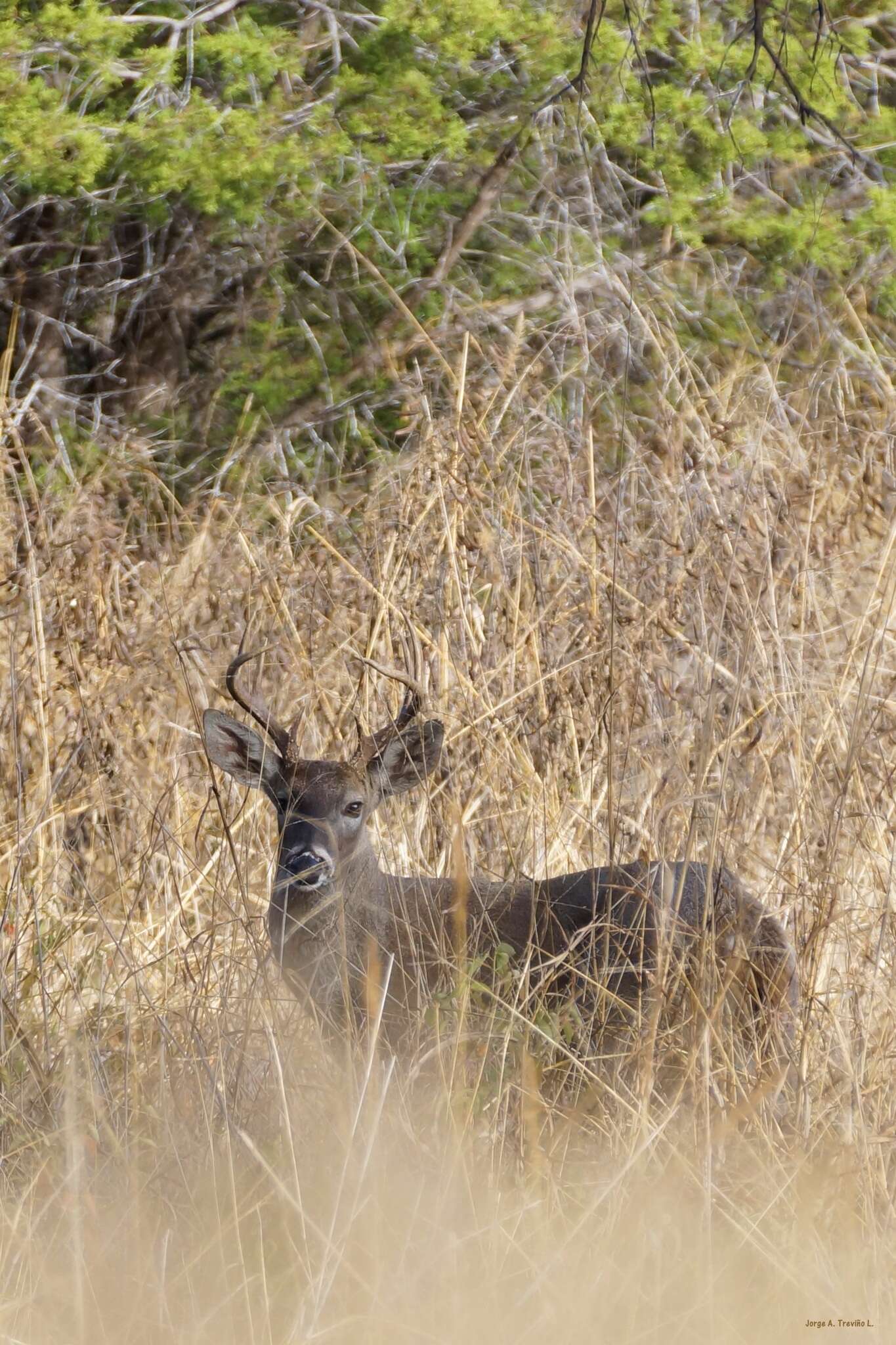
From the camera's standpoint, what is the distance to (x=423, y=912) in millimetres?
4391

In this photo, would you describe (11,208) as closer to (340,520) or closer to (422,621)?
(340,520)

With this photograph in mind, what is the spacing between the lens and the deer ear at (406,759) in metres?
4.53

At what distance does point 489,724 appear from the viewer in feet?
16.5

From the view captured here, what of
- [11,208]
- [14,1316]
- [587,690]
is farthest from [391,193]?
[14,1316]

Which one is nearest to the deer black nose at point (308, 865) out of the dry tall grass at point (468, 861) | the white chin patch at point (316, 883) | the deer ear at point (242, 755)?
the white chin patch at point (316, 883)

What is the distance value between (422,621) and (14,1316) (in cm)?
321

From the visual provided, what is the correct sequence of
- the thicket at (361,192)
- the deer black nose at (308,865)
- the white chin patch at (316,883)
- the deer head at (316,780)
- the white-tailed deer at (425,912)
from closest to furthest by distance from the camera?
1. the white-tailed deer at (425,912)
2. the white chin patch at (316,883)
3. the deer black nose at (308,865)
4. the deer head at (316,780)
5. the thicket at (361,192)

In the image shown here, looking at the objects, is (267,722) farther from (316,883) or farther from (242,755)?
(316,883)

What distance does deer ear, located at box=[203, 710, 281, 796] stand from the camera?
4.59 m

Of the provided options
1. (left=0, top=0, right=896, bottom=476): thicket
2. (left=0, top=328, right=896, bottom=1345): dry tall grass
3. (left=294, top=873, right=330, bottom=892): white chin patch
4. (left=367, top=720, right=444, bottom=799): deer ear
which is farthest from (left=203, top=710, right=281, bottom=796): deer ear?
(left=0, top=0, right=896, bottom=476): thicket

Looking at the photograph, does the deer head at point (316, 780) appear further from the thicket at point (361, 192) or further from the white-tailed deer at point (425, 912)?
the thicket at point (361, 192)

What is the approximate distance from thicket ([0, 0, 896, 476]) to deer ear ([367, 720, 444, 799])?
5.85 m

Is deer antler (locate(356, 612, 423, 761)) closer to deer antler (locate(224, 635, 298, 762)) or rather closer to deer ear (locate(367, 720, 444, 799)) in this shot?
deer ear (locate(367, 720, 444, 799))

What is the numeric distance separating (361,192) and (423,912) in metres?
7.33
